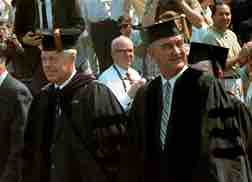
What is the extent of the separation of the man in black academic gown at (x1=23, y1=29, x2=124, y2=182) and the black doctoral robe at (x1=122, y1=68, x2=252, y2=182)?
49cm

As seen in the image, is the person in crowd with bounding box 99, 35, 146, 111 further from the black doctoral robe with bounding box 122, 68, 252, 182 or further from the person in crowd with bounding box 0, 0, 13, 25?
the person in crowd with bounding box 0, 0, 13, 25

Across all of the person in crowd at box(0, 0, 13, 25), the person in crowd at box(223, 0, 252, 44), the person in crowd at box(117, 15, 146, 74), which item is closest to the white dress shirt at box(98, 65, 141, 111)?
the person in crowd at box(117, 15, 146, 74)

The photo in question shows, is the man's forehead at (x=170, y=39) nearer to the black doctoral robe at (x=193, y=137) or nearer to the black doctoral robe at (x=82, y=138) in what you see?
the black doctoral robe at (x=193, y=137)

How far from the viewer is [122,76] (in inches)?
372

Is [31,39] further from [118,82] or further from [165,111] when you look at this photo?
[165,111]

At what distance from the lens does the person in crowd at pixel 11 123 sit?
8.16 meters

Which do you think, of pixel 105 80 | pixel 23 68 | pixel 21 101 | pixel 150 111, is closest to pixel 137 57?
pixel 23 68

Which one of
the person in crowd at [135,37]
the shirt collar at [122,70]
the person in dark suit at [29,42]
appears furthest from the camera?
the person in crowd at [135,37]

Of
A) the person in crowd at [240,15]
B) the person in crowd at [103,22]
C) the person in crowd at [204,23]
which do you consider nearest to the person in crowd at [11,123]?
the person in crowd at [204,23]

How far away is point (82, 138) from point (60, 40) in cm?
107

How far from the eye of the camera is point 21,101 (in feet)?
27.7

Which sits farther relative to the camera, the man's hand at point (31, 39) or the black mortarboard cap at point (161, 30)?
the man's hand at point (31, 39)

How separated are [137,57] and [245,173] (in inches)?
205

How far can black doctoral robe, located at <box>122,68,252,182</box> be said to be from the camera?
6.76 metres
